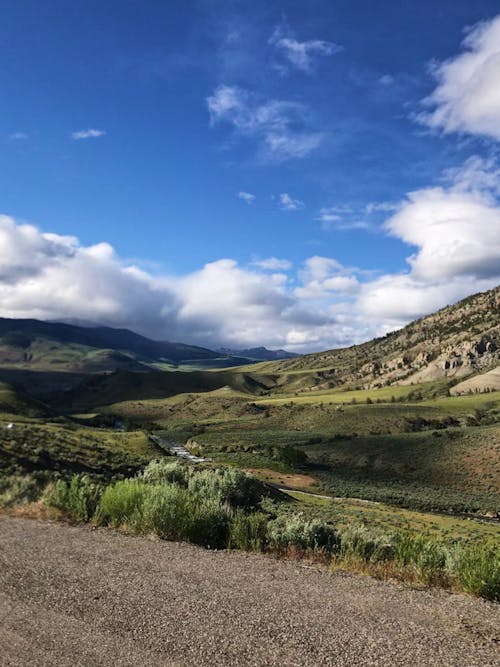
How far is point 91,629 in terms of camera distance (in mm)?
5961

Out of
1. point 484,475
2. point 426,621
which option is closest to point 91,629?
Answer: point 426,621

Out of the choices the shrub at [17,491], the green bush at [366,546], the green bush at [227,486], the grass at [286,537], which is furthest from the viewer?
the green bush at [227,486]

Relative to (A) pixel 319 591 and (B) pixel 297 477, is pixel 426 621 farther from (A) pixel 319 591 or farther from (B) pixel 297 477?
(B) pixel 297 477

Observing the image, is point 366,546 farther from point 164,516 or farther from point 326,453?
point 326,453

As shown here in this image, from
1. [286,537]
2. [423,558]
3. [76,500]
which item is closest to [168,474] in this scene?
[76,500]

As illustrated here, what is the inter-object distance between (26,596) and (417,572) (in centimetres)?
646

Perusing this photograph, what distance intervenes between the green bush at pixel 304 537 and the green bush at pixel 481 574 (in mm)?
3024

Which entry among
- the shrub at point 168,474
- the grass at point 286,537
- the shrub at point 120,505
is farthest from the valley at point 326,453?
the shrub at point 120,505

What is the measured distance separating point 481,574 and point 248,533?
482 centimetres

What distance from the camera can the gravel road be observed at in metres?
5.47

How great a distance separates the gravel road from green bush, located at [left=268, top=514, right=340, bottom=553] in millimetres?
1671

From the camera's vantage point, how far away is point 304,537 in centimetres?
1117

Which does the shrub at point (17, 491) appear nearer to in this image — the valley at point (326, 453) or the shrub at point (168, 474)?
the valley at point (326, 453)

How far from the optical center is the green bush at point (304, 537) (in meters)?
10.9
